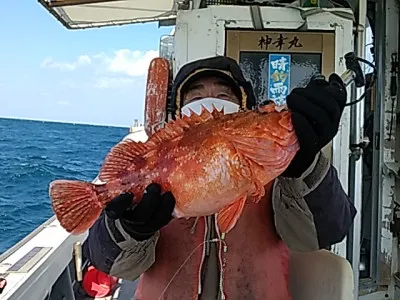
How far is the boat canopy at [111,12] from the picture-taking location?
13.7 feet

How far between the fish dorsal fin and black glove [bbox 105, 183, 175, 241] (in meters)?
0.07

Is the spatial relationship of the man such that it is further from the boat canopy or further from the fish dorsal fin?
the boat canopy

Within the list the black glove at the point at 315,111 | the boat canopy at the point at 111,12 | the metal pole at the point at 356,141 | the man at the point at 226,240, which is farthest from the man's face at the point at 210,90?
the boat canopy at the point at 111,12

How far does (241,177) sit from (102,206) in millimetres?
321

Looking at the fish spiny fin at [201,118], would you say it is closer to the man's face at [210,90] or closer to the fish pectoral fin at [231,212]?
the fish pectoral fin at [231,212]

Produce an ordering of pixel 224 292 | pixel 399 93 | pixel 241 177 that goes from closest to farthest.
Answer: pixel 241 177, pixel 224 292, pixel 399 93

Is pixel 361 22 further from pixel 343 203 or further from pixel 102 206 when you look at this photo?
pixel 102 206

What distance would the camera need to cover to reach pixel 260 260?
1.67 metres

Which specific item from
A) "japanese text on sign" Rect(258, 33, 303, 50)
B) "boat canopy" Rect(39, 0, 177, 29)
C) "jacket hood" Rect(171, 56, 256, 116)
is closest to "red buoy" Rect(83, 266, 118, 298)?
"boat canopy" Rect(39, 0, 177, 29)

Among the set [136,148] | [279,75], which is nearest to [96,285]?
[279,75]

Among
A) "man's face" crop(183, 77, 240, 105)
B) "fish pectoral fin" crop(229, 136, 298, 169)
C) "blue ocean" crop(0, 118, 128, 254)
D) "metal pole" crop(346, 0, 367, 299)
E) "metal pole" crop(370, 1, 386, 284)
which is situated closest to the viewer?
"fish pectoral fin" crop(229, 136, 298, 169)

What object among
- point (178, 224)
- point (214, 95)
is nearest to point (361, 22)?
point (214, 95)

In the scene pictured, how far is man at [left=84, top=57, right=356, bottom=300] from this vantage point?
1520 mm

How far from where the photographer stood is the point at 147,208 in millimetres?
1206
